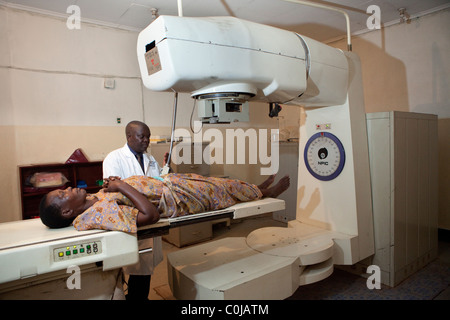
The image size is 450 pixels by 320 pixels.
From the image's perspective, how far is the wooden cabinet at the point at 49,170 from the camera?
9.17 feet

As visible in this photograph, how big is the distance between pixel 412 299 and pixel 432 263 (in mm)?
812

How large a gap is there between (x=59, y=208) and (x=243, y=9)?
2.64 m

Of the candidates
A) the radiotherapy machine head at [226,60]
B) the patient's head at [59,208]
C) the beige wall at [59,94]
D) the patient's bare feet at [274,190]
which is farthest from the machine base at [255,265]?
the beige wall at [59,94]

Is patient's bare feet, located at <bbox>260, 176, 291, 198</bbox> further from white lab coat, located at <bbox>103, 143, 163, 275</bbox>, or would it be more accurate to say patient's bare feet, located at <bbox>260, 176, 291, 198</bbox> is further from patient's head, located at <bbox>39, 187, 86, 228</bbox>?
patient's head, located at <bbox>39, 187, 86, 228</bbox>

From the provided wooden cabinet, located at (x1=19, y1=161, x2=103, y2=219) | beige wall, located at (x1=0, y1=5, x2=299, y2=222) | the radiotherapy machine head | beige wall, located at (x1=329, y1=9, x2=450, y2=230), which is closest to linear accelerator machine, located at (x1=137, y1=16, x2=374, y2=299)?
the radiotherapy machine head

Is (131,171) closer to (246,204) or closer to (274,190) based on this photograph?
(246,204)

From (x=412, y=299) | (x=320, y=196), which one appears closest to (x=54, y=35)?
(x=320, y=196)

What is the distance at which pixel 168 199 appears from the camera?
1543mm

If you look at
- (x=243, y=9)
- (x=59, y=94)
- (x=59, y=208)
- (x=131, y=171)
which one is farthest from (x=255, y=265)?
(x=59, y=94)

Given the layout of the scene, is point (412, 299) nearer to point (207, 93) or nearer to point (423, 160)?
point (423, 160)

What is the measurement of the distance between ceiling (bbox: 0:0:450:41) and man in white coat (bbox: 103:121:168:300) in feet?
4.83

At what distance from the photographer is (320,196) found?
7.43ft

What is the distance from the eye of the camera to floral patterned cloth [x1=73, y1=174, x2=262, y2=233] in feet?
4.05

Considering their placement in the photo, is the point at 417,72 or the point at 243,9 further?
the point at 417,72
